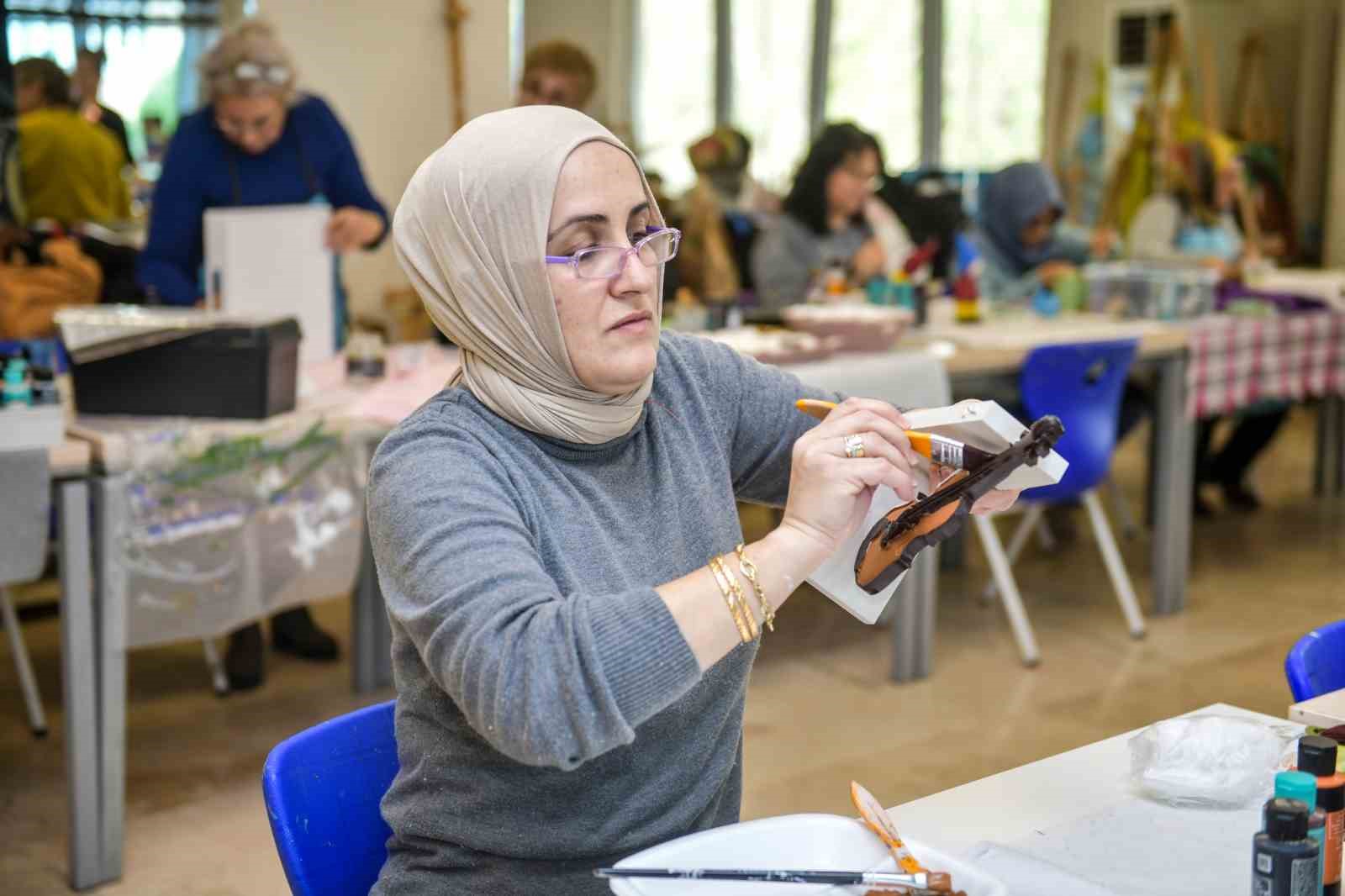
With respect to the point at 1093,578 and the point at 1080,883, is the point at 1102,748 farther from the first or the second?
the point at 1093,578

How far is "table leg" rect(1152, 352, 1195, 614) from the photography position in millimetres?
4371

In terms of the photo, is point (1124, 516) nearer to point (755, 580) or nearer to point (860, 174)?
point (860, 174)

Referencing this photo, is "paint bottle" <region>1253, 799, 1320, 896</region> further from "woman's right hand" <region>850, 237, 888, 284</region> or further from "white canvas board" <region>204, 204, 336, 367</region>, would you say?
"woman's right hand" <region>850, 237, 888, 284</region>

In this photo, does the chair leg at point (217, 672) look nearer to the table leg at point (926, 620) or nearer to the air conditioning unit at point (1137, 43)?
the table leg at point (926, 620)

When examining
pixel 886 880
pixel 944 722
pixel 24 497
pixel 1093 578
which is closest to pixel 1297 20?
pixel 1093 578

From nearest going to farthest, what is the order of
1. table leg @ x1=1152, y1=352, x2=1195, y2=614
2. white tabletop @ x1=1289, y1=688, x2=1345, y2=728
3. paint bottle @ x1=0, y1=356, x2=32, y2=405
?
white tabletop @ x1=1289, y1=688, x2=1345, y2=728 < paint bottle @ x1=0, y1=356, x2=32, y2=405 < table leg @ x1=1152, y1=352, x2=1195, y2=614

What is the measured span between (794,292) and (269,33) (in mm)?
1808

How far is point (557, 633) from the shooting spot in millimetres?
1137

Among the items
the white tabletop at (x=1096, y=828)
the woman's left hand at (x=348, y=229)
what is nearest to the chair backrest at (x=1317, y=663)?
the white tabletop at (x=1096, y=828)

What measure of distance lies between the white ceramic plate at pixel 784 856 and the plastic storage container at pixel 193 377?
6.35 ft

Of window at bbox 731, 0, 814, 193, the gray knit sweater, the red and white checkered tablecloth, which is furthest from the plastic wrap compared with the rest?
window at bbox 731, 0, 814, 193

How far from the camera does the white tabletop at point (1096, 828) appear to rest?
1.23 meters

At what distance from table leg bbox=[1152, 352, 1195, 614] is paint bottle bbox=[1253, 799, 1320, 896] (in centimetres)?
346

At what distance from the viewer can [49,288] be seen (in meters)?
4.13
